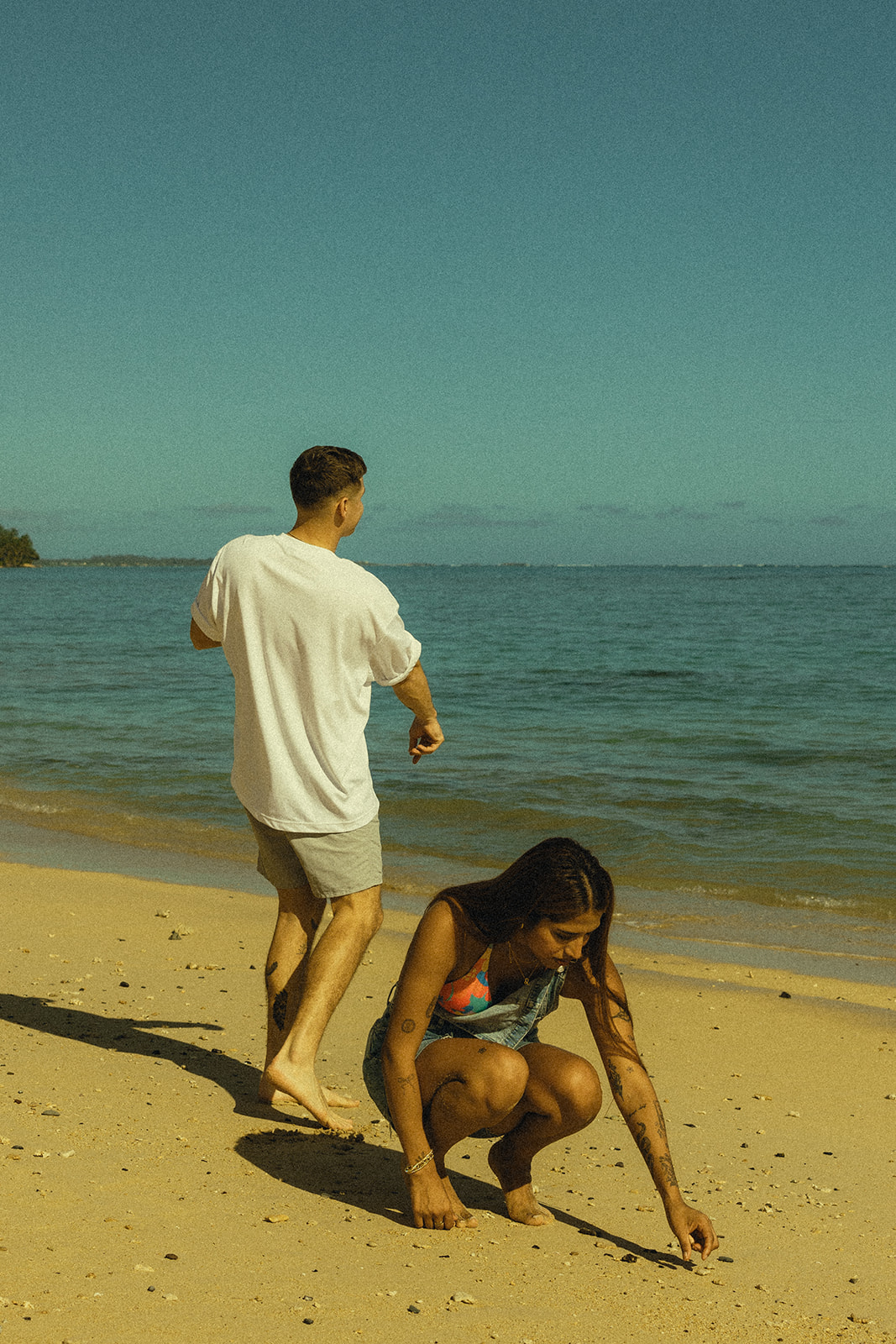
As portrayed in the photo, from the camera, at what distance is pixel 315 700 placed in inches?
127

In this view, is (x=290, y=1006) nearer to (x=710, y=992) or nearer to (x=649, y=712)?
(x=710, y=992)

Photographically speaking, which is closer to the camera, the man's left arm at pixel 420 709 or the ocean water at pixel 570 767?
the man's left arm at pixel 420 709

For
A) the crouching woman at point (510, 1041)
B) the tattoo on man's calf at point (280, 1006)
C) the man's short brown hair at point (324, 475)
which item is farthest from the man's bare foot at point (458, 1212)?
the man's short brown hair at point (324, 475)

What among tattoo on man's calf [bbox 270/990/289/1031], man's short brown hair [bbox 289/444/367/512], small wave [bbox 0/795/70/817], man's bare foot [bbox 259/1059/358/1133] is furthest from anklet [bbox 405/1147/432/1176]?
small wave [bbox 0/795/70/817]

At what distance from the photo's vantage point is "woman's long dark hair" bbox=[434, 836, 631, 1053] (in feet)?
8.61

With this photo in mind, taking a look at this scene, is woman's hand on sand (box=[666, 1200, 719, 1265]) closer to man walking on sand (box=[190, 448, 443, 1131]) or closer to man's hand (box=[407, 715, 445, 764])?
man walking on sand (box=[190, 448, 443, 1131])

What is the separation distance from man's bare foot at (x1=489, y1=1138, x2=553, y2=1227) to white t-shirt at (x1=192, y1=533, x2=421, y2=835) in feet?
3.18

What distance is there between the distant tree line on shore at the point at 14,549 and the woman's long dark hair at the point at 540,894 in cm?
12799

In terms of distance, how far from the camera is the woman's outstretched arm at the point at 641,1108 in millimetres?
2668

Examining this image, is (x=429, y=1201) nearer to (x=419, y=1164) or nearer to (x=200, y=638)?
(x=419, y=1164)

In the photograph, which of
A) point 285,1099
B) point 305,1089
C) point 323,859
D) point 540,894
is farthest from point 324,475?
point 285,1099

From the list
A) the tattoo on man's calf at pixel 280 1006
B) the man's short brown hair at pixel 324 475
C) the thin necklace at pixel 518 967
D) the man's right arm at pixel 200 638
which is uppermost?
the man's short brown hair at pixel 324 475

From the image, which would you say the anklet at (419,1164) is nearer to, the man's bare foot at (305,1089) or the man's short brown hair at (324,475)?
the man's bare foot at (305,1089)

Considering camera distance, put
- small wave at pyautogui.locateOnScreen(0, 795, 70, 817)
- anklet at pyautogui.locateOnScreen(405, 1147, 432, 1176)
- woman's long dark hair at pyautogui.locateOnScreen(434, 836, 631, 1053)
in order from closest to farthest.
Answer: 1. woman's long dark hair at pyautogui.locateOnScreen(434, 836, 631, 1053)
2. anklet at pyautogui.locateOnScreen(405, 1147, 432, 1176)
3. small wave at pyautogui.locateOnScreen(0, 795, 70, 817)
